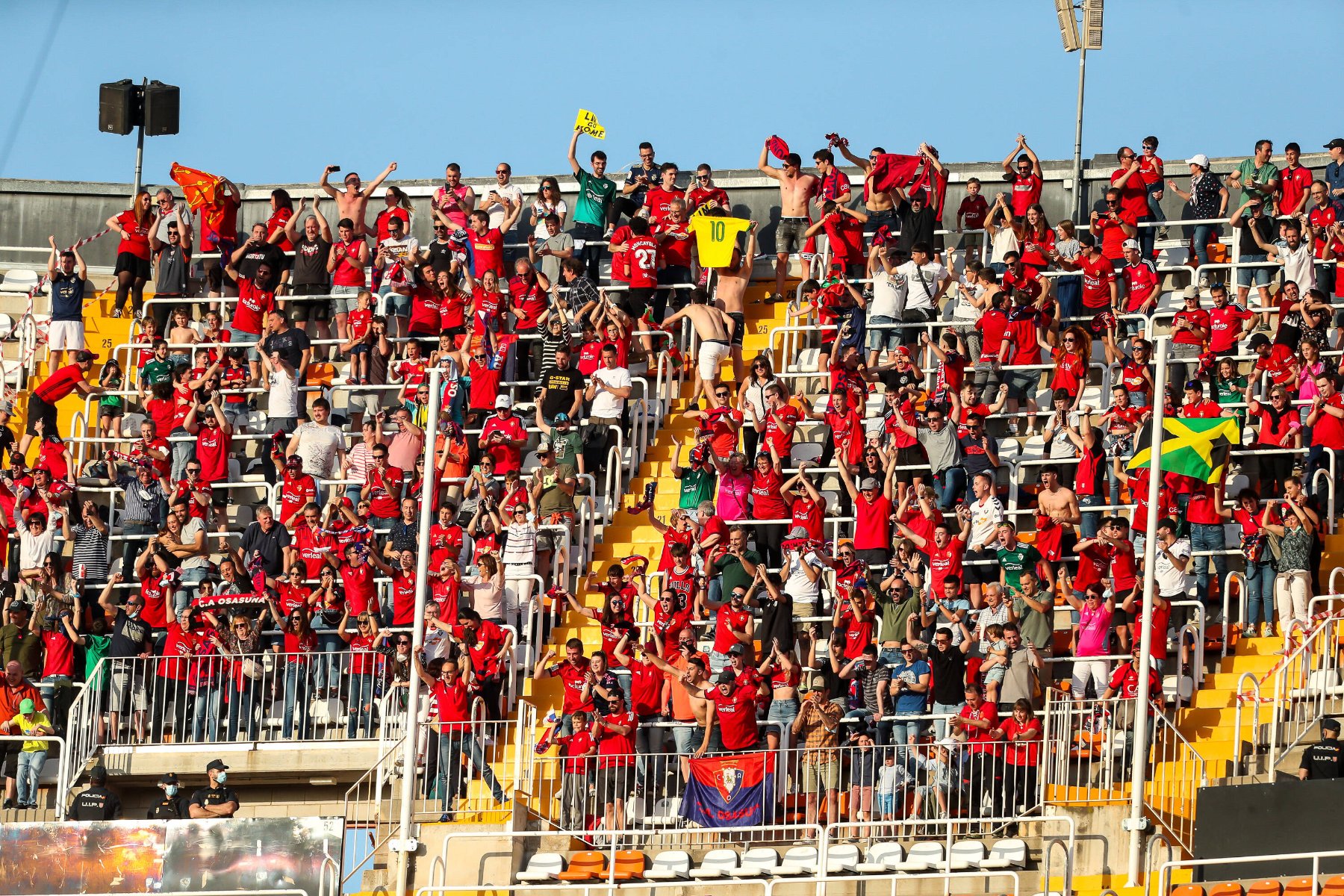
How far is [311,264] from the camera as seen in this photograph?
30516 millimetres

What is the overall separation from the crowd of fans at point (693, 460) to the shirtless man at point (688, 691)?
0.03 m

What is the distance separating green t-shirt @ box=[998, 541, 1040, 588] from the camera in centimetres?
2411

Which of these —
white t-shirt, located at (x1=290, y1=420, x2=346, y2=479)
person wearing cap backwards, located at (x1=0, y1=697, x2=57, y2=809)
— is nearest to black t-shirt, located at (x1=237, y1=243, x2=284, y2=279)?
white t-shirt, located at (x1=290, y1=420, x2=346, y2=479)

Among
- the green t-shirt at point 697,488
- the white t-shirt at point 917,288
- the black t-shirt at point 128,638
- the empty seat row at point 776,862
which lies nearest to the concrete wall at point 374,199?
the white t-shirt at point 917,288

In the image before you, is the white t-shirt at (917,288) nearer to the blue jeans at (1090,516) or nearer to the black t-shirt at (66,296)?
the blue jeans at (1090,516)

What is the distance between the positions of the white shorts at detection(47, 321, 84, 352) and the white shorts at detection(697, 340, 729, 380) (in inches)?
295

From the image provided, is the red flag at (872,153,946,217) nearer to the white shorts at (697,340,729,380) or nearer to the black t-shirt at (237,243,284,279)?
the white shorts at (697,340,729,380)

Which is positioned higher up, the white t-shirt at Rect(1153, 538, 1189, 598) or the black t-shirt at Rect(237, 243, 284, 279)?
the black t-shirt at Rect(237, 243, 284, 279)

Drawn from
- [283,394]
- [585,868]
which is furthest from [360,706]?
[283,394]

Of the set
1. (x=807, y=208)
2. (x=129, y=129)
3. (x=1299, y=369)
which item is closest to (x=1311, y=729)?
(x=1299, y=369)

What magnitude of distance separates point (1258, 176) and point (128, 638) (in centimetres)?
1268

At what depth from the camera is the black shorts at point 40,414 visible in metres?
29.0

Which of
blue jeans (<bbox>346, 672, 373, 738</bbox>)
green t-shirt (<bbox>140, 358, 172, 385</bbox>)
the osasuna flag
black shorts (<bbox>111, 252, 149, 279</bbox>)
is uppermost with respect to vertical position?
black shorts (<bbox>111, 252, 149, 279</bbox>)

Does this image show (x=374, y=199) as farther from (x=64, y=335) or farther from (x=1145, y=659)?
(x=1145, y=659)
